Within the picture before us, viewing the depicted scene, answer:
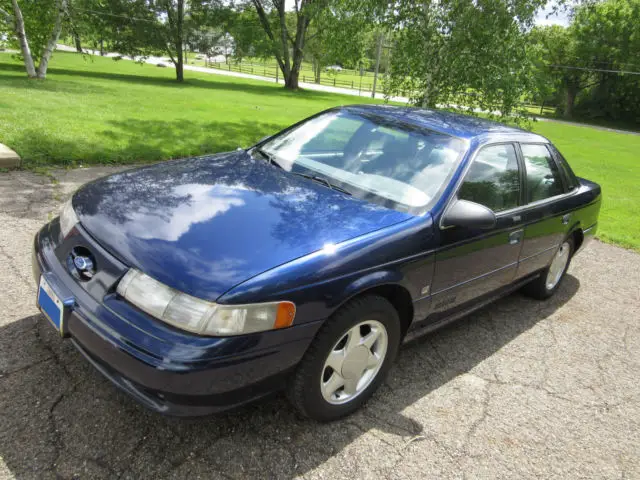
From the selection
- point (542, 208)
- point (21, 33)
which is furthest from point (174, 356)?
point (21, 33)

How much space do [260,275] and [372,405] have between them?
1177 mm

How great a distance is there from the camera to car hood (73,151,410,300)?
2.05 metres

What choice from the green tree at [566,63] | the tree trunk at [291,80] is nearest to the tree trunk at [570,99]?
the green tree at [566,63]

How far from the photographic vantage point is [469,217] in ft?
8.85

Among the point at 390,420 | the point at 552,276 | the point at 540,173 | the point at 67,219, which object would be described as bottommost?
the point at 390,420

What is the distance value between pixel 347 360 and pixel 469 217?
105 centimetres

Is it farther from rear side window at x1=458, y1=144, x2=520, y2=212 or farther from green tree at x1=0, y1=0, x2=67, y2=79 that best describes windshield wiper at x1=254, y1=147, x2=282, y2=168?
green tree at x1=0, y1=0, x2=67, y2=79

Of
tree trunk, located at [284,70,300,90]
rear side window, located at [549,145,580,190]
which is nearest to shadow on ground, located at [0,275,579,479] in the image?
rear side window, located at [549,145,580,190]

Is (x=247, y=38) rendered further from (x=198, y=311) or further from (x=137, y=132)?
(x=198, y=311)

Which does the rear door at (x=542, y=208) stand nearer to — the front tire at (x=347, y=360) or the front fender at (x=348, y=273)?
the front fender at (x=348, y=273)

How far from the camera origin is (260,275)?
201 cm

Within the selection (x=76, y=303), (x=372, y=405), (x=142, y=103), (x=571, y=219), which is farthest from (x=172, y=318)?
(x=142, y=103)

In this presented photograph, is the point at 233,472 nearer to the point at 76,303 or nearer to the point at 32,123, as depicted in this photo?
the point at 76,303

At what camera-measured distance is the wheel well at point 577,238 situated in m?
4.44
